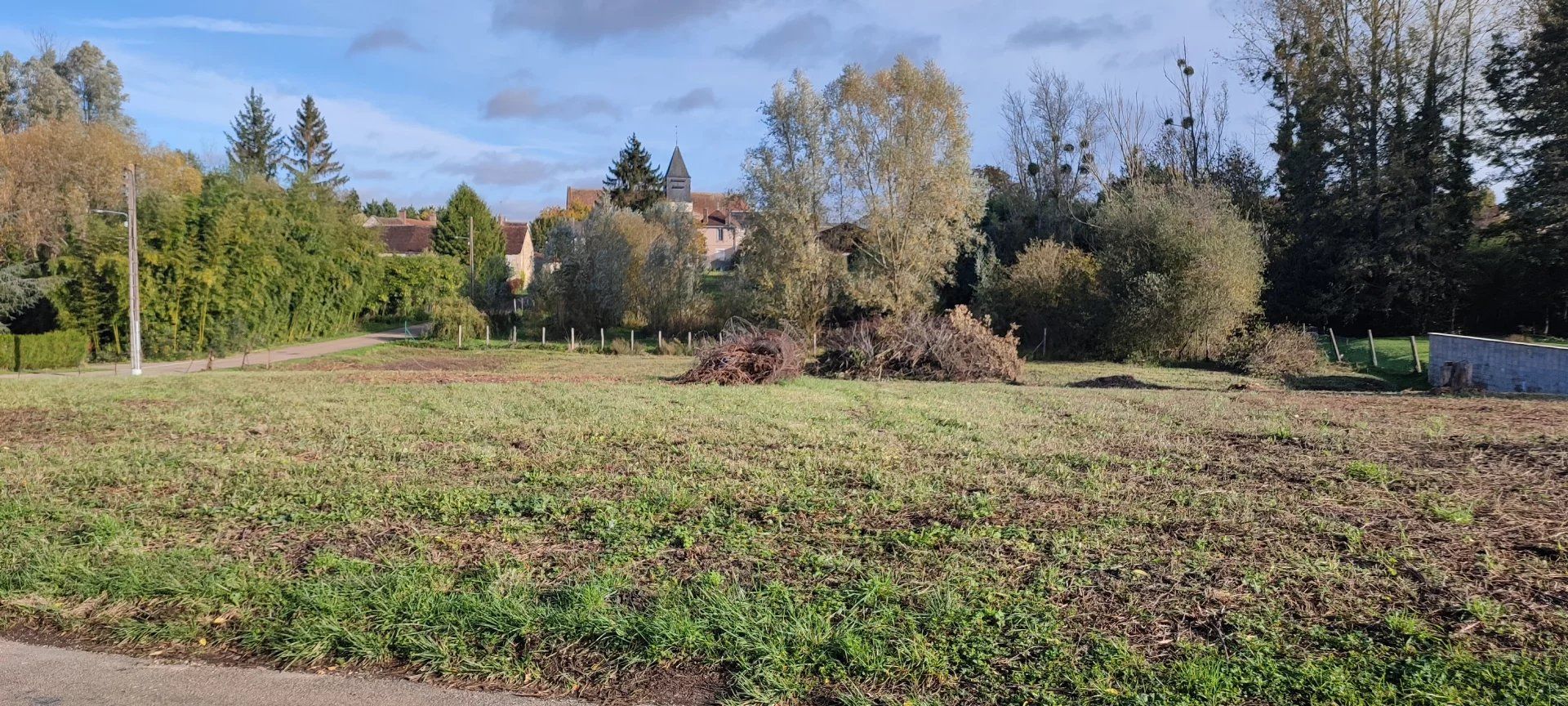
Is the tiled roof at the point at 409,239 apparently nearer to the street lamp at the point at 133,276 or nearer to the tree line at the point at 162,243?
the tree line at the point at 162,243

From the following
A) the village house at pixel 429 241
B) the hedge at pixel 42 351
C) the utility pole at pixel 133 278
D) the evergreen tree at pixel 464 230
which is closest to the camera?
the utility pole at pixel 133 278

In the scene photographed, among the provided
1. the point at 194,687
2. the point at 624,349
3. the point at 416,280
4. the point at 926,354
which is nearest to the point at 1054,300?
the point at 926,354

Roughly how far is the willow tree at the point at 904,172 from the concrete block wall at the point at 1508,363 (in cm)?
1564

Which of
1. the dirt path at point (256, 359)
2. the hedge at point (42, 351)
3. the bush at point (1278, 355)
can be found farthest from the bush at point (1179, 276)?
the hedge at point (42, 351)

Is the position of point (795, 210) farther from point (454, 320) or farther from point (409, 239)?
point (409, 239)

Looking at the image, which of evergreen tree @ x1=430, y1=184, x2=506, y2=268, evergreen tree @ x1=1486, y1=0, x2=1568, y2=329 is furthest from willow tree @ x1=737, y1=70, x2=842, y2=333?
evergreen tree @ x1=430, y1=184, x2=506, y2=268

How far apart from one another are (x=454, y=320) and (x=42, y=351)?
13480mm

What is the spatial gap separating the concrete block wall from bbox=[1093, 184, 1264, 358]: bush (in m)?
6.20

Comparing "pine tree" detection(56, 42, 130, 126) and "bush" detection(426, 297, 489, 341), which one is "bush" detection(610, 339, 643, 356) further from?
Result: "pine tree" detection(56, 42, 130, 126)

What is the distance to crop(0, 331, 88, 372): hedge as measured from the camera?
26406 mm

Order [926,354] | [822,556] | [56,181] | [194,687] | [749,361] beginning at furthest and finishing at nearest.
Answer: [56,181], [926,354], [749,361], [822,556], [194,687]

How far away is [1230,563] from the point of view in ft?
15.3

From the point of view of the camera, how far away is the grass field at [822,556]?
3.67 metres

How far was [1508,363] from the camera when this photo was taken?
1883cm
